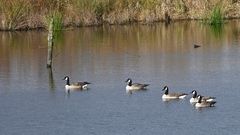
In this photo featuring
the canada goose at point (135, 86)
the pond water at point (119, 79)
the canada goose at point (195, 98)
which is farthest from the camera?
the canada goose at point (135, 86)

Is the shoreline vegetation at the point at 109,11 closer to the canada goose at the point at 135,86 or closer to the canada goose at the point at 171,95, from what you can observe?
the canada goose at the point at 135,86

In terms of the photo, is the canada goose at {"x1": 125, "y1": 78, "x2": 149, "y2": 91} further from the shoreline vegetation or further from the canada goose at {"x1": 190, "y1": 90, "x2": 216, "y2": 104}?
the shoreline vegetation

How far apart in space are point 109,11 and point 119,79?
1924 centimetres

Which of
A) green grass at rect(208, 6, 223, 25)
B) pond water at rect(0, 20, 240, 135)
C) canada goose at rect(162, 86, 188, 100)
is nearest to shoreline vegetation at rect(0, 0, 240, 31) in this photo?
green grass at rect(208, 6, 223, 25)

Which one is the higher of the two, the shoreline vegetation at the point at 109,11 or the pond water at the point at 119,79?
the shoreline vegetation at the point at 109,11

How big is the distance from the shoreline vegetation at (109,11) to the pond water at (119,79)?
1.10 meters

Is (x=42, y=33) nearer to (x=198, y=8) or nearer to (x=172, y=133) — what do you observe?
(x=198, y=8)

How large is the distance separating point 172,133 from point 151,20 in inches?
1070

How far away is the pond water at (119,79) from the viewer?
20688mm

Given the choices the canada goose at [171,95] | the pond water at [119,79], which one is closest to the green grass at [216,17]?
the pond water at [119,79]

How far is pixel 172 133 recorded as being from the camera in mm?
19484

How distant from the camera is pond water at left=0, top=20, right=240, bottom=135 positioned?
2069cm

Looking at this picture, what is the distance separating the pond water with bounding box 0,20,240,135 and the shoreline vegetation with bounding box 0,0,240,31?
1.10 m

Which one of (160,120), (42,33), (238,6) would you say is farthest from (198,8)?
(160,120)
